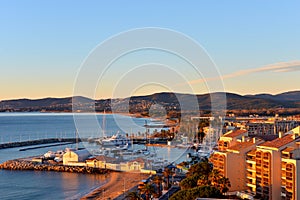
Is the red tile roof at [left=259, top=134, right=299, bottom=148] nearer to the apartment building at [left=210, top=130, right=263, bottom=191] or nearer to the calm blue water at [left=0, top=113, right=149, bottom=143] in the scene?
the apartment building at [left=210, top=130, right=263, bottom=191]

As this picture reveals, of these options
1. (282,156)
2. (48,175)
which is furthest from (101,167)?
(282,156)

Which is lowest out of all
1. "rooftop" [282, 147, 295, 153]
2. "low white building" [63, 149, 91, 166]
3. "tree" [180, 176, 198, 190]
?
"low white building" [63, 149, 91, 166]

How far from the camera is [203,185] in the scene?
6.48 metres

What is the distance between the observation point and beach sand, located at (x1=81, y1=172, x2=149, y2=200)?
30.9ft

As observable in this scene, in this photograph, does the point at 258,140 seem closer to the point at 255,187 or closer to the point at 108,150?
the point at 255,187

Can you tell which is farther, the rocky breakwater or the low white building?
the low white building

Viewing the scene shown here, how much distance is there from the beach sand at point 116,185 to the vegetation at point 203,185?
2.23 m

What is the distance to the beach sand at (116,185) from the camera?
9.41m

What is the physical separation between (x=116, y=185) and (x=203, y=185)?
476cm

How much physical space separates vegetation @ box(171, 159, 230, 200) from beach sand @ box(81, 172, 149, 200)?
2230mm

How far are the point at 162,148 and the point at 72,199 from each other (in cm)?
985

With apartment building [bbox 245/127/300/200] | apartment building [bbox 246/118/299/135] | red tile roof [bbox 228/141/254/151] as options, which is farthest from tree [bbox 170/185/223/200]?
apartment building [bbox 246/118/299/135]

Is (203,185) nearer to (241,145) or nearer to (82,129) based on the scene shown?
(241,145)

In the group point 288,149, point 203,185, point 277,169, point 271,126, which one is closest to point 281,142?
point 288,149
